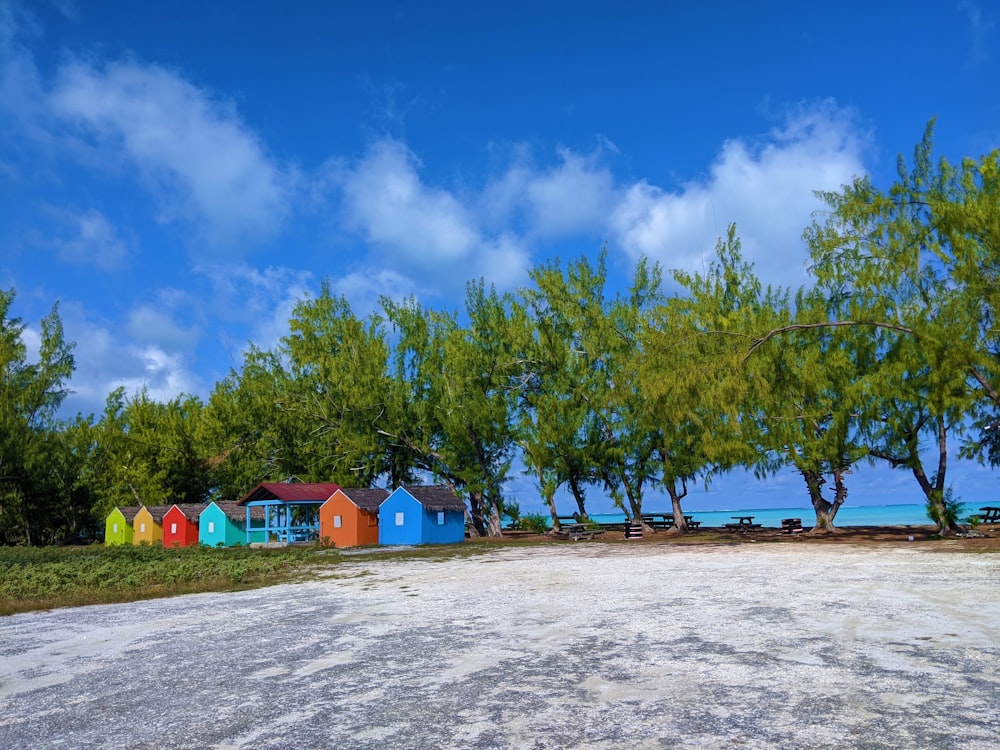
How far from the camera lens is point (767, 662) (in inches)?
329

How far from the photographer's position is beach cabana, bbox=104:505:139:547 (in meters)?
51.0

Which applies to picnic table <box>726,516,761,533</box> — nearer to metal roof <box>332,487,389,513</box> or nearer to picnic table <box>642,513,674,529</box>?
picnic table <box>642,513,674,529</box>

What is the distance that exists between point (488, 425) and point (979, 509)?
23626mm

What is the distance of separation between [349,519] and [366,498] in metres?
1.78

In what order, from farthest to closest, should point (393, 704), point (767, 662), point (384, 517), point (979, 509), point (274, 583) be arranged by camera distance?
point (384, 517), point (979, 509), point (274, 583), point (767, 662), point (393, 704)

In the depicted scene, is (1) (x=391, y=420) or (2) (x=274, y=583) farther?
(1) (x=391, y=420)

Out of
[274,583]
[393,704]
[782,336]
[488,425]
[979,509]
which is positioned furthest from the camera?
[488,425]

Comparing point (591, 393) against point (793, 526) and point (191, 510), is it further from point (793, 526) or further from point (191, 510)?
point (191, 510)

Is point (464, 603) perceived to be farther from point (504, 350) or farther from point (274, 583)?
point (504, 350)

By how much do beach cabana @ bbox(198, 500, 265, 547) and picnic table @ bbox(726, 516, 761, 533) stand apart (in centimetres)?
2423


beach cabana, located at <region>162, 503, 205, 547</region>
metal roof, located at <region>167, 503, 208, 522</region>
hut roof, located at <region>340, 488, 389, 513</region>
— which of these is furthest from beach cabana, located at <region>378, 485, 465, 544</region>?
metal roof, located at <region>167, 503, 208, 522</region>

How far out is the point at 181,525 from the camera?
4700 centimetres

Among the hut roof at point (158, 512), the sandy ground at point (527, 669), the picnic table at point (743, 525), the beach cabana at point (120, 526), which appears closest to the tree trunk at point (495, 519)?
the picnic table at point (743, 525)

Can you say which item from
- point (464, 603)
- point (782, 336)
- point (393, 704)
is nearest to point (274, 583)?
point (464, 603)
